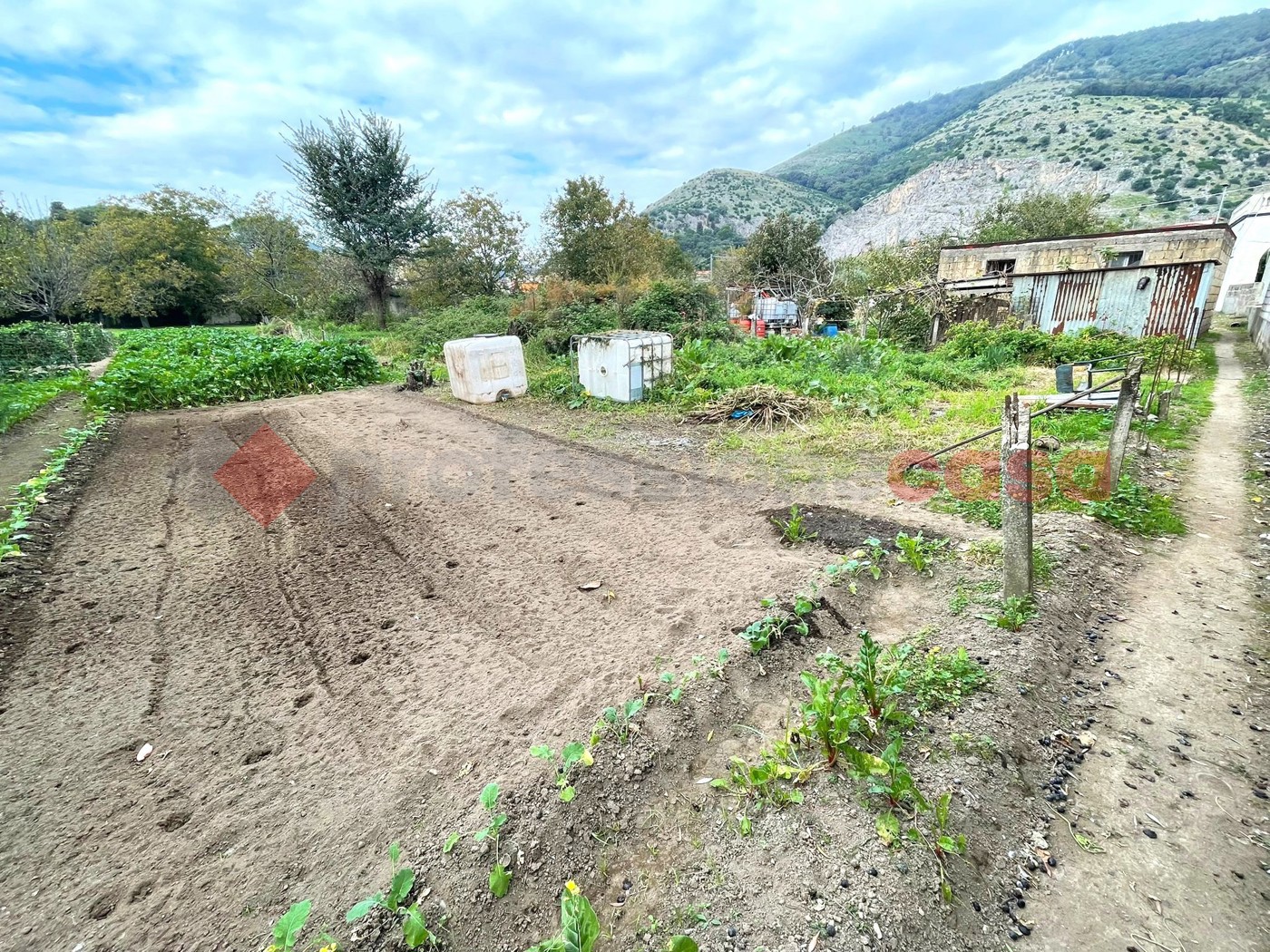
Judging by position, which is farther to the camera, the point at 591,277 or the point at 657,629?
the point at 591,277

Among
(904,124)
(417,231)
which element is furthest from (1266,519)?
(904,124)

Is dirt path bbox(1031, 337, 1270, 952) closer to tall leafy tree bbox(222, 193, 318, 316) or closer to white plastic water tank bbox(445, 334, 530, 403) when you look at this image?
white plastic water tank bbox(445, 334, 530, 403)

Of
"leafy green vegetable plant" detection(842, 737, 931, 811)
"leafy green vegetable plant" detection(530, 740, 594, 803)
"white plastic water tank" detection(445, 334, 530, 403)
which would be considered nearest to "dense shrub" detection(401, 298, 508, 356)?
"white plastic water tank" detection(445, 334, 530, 403)

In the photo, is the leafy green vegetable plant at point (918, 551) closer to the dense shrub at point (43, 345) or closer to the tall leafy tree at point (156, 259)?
the dense shrub at point (43, 345)

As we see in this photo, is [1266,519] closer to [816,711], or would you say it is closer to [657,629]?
[816,711]

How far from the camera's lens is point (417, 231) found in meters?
25.1

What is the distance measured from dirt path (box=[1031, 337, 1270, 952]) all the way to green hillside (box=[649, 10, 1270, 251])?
65.6 meters

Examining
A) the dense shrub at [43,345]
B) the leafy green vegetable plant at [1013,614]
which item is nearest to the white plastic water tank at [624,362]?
the leafy green vegetable plant at [1013,614]

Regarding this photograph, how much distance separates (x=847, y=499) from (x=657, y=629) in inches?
122

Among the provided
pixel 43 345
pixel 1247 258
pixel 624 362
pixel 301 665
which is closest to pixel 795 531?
pixel 301 665

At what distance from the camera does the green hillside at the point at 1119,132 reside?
5169 cm

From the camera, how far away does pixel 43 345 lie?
16.2 meters

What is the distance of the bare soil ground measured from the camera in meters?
1.91

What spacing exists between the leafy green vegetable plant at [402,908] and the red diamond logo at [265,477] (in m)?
4.79
